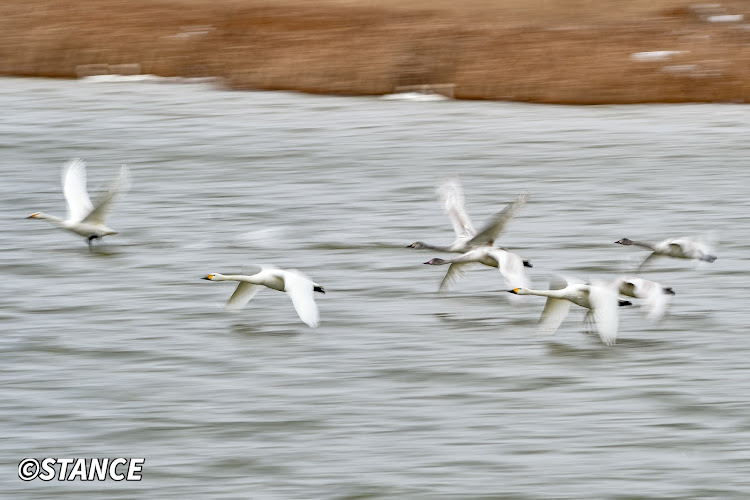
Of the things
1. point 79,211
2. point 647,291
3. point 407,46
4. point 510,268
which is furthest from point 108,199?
point 407,46

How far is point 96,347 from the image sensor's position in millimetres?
11180

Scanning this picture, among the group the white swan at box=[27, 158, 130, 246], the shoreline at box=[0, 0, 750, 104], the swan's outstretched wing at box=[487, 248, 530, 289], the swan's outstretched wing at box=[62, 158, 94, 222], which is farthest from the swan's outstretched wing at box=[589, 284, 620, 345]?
the shoreline at box=[0, 0, 750, 104]

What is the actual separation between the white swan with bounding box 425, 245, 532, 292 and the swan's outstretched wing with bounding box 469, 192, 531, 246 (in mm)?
63

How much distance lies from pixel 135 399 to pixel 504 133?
36.8ft

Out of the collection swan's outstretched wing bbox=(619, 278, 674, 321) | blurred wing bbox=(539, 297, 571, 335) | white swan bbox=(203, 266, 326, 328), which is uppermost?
white swan bbox=(203, 266, 326, 328)

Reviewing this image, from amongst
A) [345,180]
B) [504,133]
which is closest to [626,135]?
[504,133]

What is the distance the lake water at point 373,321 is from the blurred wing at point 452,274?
0.10 meters

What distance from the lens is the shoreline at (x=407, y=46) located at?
21.9m

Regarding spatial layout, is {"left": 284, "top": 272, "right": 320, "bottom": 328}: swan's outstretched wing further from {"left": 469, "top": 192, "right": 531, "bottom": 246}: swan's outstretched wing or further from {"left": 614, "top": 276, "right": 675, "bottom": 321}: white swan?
{"left": 614, "top": 276, "right": 675, "bottom": 321}: white swan

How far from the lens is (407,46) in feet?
74.0

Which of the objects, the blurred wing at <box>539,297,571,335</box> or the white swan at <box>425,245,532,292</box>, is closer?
the blurred wing at <box>539,297,571,335</box>

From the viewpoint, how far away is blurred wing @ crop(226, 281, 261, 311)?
1202cm

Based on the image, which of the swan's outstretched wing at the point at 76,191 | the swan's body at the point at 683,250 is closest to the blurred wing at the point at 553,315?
the swan's body at the point at 683,250

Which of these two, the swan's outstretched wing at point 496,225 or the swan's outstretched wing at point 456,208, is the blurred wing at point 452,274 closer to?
the swan's outstretched wing at point 456,208
